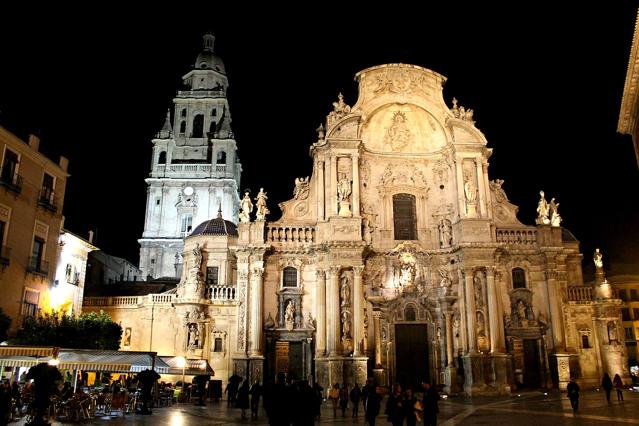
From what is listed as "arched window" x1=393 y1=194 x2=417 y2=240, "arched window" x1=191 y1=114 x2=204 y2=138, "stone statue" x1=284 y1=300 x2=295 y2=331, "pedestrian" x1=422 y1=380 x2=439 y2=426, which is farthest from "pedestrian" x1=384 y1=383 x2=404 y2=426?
"arched window" x1=191 y1=114 x2=204 y2=138

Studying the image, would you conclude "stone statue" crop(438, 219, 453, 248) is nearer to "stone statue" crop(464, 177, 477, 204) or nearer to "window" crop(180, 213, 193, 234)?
"stone statue" crop(464, 177, 477, 204)

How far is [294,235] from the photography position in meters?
31.1

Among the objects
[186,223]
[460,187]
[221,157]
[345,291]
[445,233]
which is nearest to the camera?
[345,291]

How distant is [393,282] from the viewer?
101 ft

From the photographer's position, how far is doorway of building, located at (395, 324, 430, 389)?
29.9 meters

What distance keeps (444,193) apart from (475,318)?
7461 mm

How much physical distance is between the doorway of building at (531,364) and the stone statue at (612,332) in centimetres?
424

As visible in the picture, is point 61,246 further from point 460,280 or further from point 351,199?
point 460,280

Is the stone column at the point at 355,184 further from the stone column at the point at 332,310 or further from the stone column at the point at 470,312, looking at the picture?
the stone column at the point at 470,312

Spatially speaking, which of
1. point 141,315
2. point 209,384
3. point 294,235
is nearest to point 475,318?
point 294,235

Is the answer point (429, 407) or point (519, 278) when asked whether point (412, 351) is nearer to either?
point (519, 278)

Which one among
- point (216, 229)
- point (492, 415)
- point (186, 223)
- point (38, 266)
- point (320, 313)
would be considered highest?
point (186, 223)

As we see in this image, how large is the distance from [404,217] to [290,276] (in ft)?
A: 24.2

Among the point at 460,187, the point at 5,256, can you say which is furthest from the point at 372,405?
the point at 460,187
